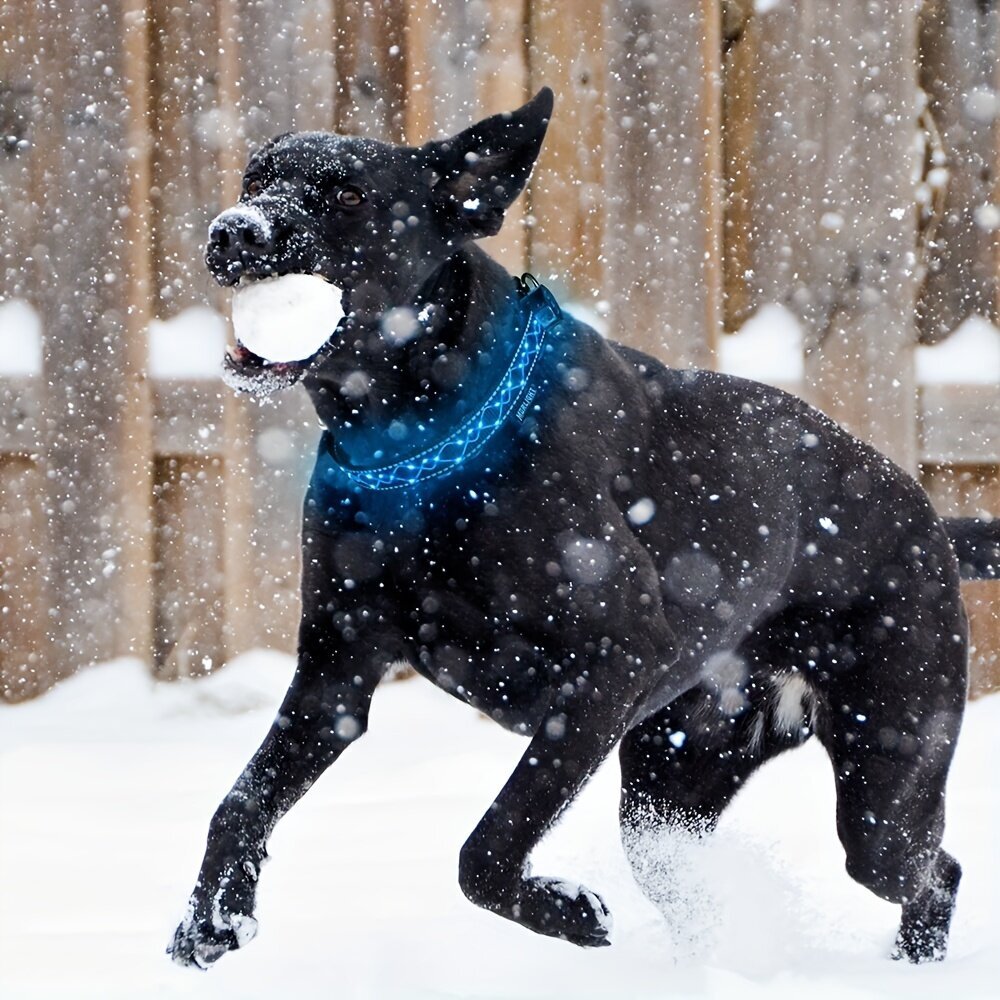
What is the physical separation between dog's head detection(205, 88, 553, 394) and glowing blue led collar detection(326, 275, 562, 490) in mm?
194

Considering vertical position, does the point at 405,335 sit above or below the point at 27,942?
above

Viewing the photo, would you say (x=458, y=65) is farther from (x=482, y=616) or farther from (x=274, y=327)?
(x=482, y=616)

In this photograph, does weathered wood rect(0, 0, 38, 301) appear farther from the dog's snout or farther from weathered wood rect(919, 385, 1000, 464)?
weathered wood rect(919, 385, 1000, 464)

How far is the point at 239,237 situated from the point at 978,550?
1.62 meters

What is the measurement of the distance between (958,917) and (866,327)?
1667mm

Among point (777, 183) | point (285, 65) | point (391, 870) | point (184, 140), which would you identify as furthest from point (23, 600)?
point (777, 183)

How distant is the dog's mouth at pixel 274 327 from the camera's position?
229cm

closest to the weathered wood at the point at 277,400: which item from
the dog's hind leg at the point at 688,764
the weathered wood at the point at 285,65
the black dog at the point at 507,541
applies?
the weathered wood at the point at 285,65

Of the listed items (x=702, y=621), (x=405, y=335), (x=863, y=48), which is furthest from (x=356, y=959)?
(x=863, y=48)

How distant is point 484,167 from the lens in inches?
100

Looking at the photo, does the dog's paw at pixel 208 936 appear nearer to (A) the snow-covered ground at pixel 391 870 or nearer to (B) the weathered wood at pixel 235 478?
(A) the snow-covered ground at pixel 391 870

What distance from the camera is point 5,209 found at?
4.04m

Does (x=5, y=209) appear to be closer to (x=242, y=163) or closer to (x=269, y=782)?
(x=242, y=163)

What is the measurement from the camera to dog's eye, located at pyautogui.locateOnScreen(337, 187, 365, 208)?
7.95 ft
